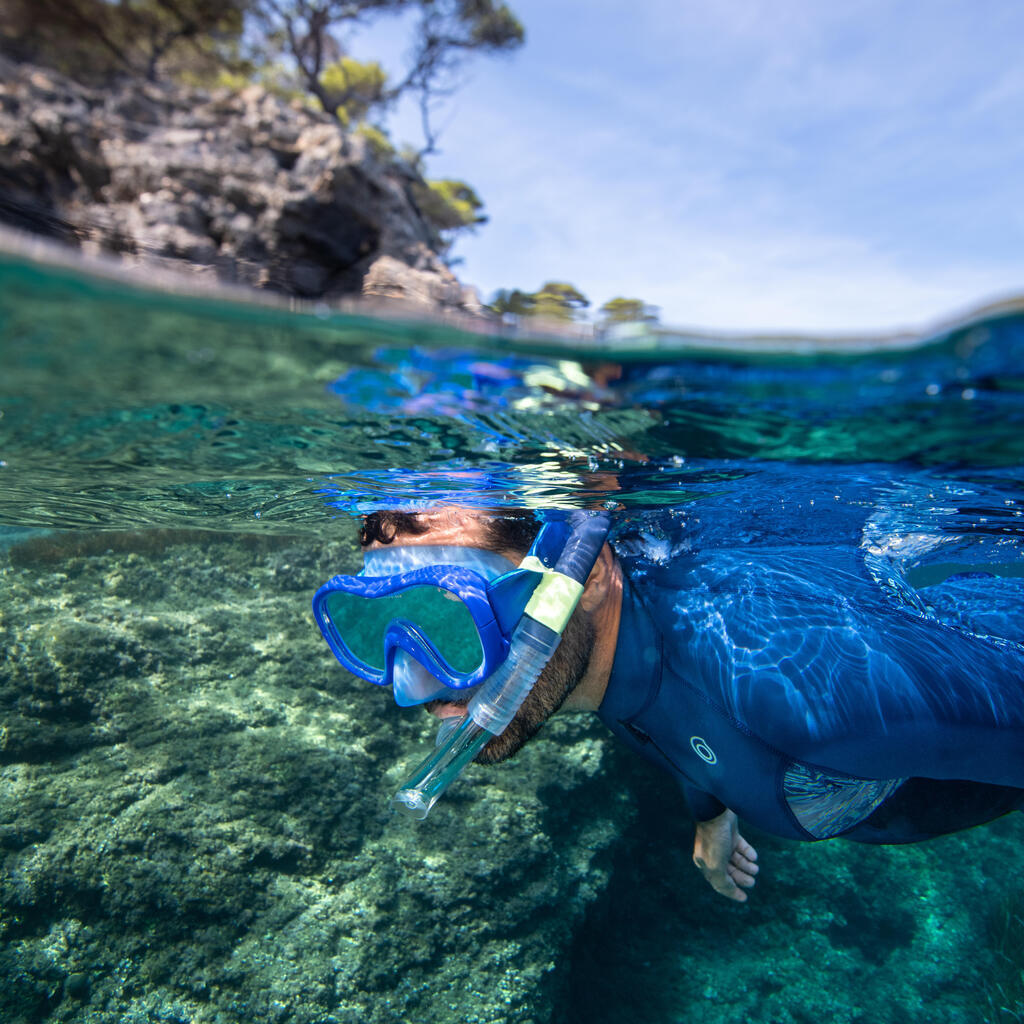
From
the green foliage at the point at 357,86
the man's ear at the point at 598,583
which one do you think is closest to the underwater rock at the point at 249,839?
the man's ear at the point at 598,583

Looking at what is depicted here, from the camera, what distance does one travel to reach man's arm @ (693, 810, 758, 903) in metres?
4.39

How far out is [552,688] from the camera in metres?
3.58

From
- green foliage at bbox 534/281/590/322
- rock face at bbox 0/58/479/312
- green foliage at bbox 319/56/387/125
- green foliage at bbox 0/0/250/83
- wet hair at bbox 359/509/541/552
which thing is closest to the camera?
green foliage at bbox 534/281/590/322

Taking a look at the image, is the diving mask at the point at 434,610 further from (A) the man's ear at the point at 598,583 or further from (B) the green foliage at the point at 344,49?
(B) the green foliage at the point at 344,49

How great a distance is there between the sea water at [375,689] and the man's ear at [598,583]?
107cm

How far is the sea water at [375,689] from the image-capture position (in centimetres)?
342

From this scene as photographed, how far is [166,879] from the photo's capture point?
556 cm

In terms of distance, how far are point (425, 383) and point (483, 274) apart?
1267 millimetres

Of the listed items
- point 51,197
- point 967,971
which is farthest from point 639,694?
point 51,197

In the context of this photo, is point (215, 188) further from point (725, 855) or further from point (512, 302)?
point (725, 855)

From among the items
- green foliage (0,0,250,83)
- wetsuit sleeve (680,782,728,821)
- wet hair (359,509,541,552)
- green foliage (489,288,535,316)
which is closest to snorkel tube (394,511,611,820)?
wet hair (359,509,541,552)

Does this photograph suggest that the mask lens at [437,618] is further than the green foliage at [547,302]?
Yes

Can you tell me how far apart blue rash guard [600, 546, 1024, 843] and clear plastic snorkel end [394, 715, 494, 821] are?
100 cm

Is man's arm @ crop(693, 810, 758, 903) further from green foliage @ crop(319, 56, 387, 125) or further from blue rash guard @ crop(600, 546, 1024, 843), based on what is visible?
green foliage @ crop(319, 56, 387, 125)
